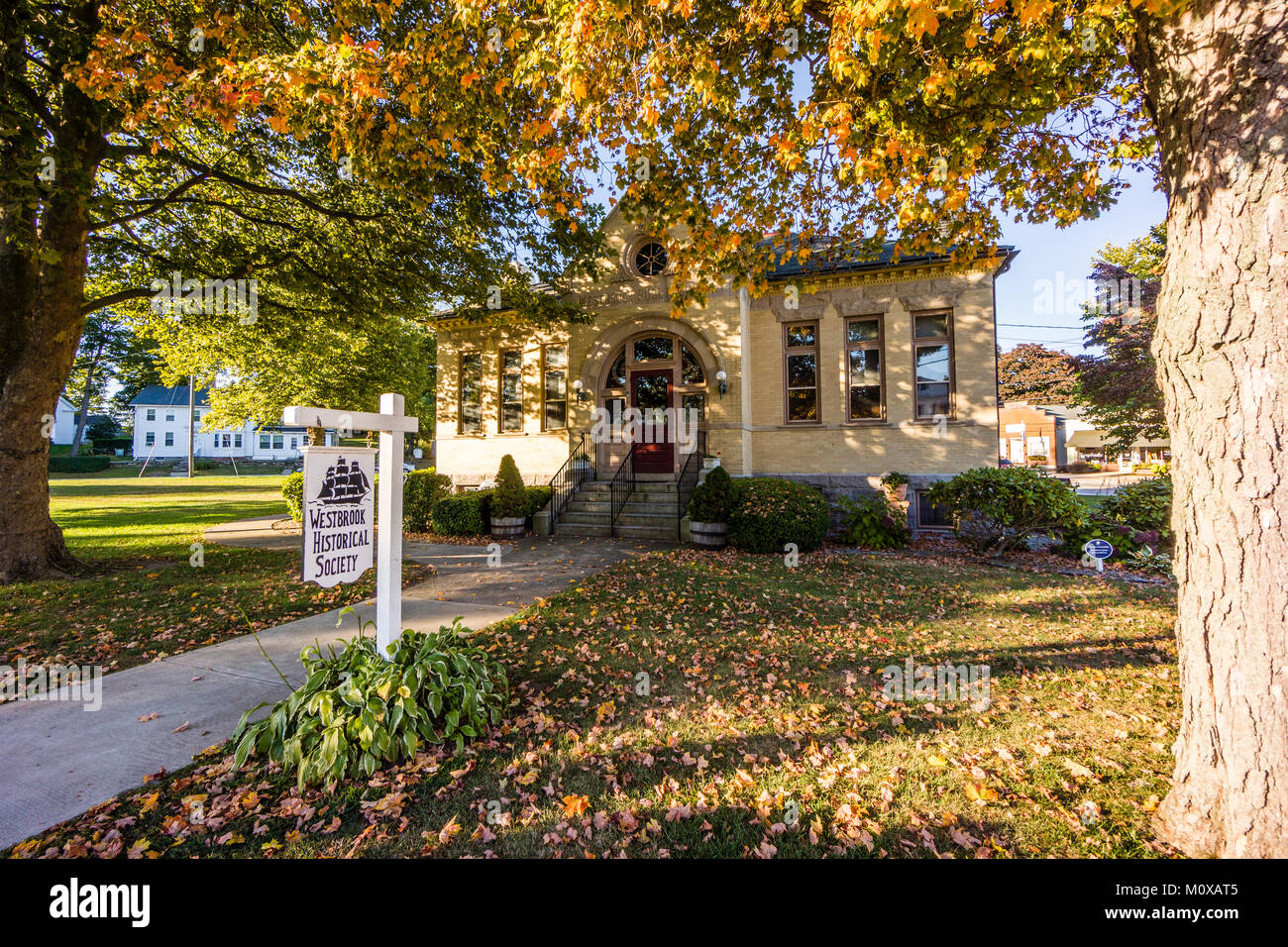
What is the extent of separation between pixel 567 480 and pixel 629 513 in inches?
92.6

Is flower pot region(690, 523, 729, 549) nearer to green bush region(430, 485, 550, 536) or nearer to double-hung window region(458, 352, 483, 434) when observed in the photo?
green bush region(430, 485, 550, 536)

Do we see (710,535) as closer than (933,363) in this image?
Yes

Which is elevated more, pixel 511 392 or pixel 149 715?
pixel 511 392

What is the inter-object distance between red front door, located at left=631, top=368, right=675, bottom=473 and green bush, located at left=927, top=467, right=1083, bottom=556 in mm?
6294

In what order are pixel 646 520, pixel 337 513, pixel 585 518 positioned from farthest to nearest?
pixel 585 518, pixel 646 520, pixel 337 513

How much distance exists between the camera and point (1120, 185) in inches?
229

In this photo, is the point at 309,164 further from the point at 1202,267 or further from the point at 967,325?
the point at 967,325

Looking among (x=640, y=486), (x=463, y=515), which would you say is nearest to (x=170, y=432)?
(x=463, y=515)

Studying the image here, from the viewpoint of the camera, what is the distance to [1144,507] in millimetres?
9547

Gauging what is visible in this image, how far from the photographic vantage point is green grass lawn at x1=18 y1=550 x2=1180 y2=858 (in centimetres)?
258

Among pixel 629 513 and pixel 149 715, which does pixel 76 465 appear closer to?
pixel 629 513

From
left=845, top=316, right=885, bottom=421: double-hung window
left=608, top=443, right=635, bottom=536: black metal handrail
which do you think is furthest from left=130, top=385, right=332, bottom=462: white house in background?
left=845, top=316, right=885, bottom=421: double-hung window
